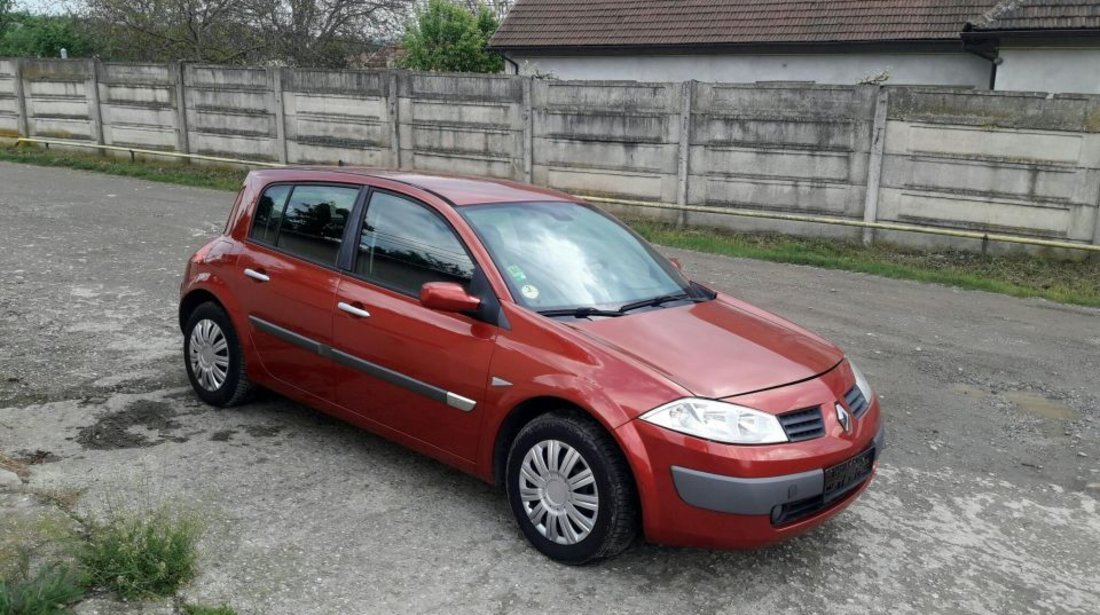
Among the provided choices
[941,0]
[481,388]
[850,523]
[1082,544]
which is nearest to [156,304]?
[481,388]

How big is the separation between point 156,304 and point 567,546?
5.58 m

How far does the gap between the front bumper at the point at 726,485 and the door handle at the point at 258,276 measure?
8.39 feet

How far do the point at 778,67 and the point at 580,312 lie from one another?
1581 cm

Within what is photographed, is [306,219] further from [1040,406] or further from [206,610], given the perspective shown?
[1040,406]

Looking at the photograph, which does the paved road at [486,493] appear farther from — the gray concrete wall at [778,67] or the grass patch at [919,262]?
the gray concrete wall at [778,67]

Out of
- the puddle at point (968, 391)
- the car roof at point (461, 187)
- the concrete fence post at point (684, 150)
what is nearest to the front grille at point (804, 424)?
the car roof at point (461, 187)

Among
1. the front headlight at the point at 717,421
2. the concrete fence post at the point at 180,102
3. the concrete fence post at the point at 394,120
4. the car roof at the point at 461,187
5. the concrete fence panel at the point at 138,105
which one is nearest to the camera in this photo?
the front headlight at the point at 717,421

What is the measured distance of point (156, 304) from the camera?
7.94m

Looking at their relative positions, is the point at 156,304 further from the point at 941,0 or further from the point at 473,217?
the point at 941,0

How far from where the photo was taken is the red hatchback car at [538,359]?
3.60 metres

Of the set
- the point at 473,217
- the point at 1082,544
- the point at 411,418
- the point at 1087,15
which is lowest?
the point at 1082,544

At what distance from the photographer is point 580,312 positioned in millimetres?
4191

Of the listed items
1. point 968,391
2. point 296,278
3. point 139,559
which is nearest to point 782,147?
point 968,391

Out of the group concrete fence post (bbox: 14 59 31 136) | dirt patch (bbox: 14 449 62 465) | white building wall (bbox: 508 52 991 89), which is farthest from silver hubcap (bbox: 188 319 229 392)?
concrete fence post (bbox: 14 59 31 136)
